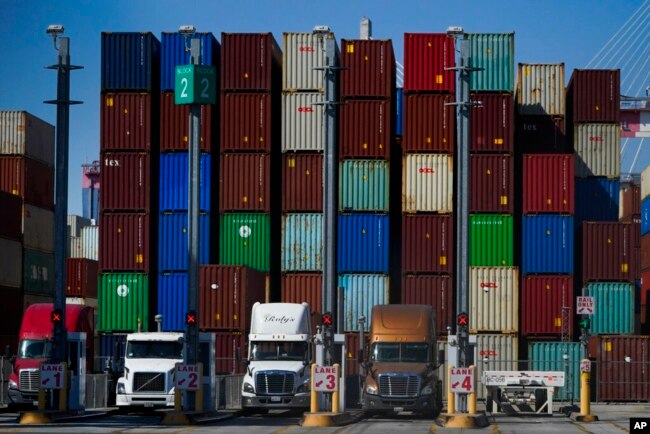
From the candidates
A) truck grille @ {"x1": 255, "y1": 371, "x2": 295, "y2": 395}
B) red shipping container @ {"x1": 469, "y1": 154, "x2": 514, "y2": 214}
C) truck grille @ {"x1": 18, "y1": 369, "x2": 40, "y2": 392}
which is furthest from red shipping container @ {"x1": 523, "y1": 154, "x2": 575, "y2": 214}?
truck grille @ {"x1": 18, "y1": 369, "x2": 40, "y2": 392}

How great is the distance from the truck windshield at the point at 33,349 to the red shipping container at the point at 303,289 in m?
13.5

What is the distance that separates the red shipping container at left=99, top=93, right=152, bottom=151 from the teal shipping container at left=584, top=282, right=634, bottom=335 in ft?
64.3

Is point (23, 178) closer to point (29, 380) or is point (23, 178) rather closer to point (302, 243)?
point (302, 243)

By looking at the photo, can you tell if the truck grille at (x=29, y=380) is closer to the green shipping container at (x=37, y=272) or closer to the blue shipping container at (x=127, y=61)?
the blue shipping container at (x=127, y=61)

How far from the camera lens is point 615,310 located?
182 feet

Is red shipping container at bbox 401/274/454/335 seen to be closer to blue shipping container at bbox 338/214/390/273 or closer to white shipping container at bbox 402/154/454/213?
blue shipping container at bbox 338/214/390/273

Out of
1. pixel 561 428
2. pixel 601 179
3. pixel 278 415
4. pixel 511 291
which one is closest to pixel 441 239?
pixel 511 291

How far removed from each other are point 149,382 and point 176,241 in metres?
15.2

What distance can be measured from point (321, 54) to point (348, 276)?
9412mm

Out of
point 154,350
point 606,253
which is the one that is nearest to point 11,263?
point 154,350

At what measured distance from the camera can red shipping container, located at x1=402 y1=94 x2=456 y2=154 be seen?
5616cm

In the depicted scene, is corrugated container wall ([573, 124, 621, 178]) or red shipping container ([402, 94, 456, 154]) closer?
red shipping container ([402, 94, 456, 154])

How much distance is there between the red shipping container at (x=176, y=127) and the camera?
5675cm

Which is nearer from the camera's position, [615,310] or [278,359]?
[278,359]
